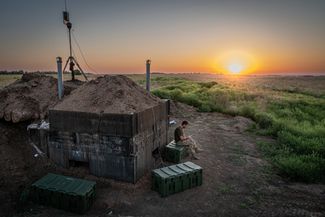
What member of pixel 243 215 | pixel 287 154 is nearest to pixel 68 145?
pixel 243 215

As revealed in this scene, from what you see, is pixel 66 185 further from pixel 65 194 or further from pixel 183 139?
pixel 183 139

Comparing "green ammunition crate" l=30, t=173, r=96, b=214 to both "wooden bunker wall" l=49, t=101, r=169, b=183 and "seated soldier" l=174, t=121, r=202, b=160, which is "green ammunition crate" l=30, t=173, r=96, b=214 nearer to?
"wooden bunker wall" l=49, t=101, r=169, b=183

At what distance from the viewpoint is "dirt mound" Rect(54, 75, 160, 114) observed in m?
7.77

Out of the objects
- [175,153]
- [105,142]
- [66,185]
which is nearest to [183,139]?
[175,153]

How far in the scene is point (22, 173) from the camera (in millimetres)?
8062

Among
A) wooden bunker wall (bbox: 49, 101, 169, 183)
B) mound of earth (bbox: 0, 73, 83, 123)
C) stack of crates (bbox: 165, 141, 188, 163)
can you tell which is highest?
mound of earth (bbox: 0, 73, 83, 123)

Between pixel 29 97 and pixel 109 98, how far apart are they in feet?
15.3

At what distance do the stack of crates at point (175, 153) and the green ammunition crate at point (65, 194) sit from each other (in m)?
3.67

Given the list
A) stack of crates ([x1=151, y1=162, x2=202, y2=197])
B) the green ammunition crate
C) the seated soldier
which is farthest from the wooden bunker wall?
the seated soldier

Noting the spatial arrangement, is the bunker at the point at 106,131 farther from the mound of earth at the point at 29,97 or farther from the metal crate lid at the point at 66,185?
the mound of earth at the point at 29,97

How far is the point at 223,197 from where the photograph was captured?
23.1ft

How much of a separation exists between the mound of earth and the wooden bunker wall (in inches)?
99.0

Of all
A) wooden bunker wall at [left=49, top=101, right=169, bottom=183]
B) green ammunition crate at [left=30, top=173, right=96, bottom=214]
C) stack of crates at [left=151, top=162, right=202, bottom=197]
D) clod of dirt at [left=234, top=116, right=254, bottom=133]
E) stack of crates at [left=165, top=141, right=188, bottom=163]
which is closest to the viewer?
green ammunition crate at [left=30, top=173, right=96, bottom=214]

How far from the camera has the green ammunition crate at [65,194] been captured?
19.8ft
